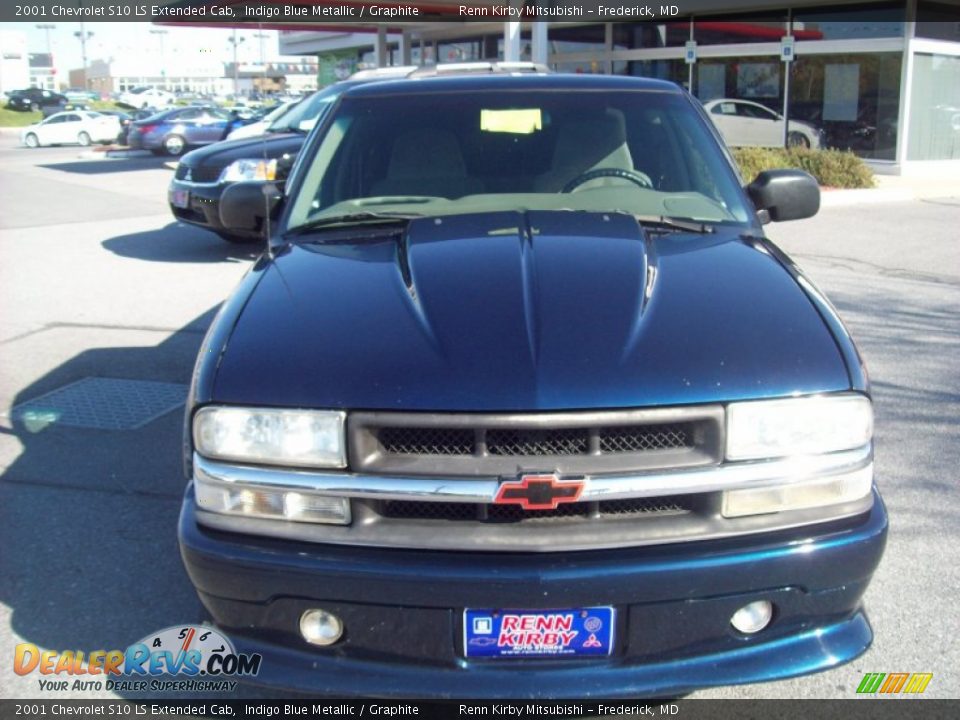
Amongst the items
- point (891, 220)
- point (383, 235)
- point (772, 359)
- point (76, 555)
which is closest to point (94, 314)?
point (76, 555)

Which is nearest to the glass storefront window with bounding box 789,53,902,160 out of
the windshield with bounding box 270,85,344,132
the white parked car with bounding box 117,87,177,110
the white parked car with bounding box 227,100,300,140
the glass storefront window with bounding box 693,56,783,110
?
the glass storefront window with bounding box 693,56,783,110

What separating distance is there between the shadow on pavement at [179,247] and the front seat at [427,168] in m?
6.38

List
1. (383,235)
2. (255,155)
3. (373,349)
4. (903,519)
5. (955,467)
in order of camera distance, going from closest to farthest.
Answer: (373,349) < (383,235) < (903,519) < (955,467) < (255,155)

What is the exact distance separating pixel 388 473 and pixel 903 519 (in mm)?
2721

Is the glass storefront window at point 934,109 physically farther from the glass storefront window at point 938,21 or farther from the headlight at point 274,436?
the headlight at point 274,436

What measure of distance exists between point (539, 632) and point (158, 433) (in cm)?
348

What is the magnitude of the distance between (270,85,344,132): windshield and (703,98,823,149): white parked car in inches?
501

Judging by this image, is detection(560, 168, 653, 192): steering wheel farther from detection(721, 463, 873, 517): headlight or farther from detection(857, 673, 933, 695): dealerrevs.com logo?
detection(857, 673, 933, 695): dealerrevs.com logo

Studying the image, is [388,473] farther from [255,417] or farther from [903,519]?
[903,519]

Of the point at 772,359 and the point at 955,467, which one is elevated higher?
the point at 772,359

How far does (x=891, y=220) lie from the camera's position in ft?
45.4

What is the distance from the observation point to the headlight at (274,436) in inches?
99.8

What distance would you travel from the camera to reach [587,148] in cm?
413

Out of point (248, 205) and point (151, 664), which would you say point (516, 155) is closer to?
point (248, 205)
